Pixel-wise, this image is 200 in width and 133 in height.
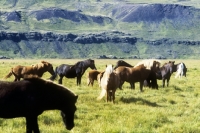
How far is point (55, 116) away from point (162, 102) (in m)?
7.92

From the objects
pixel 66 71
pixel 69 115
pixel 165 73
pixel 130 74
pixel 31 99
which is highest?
pixel 31 99

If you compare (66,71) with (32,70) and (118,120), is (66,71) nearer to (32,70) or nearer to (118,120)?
(32,70)

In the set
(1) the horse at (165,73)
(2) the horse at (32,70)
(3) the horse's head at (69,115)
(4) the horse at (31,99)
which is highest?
(4) the horse at (31,99)

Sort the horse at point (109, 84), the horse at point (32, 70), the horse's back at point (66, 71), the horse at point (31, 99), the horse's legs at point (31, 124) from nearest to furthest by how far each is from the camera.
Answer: the horse at point (31, 99)
the horse's legs at point (31, 124)
the horse at point (109, 84)
the horse at point (32, 70)
the horse's back at point (66, 71)

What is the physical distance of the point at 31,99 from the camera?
8.53m

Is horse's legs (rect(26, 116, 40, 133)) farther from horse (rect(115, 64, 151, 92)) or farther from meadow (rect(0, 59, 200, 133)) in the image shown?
horse (rect(115, 64, 151, 92))

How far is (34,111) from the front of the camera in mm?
8570

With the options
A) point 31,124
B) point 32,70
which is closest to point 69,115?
point 31,124

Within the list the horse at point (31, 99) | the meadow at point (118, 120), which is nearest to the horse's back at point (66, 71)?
the meadow at point (118, 120)

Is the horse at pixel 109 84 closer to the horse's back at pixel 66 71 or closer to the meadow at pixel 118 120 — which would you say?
the meadow at pixel 118 120

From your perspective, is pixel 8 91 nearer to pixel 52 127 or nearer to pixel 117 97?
pixel 52 127

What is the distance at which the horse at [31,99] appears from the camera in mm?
8391

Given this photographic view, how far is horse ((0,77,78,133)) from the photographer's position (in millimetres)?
8391

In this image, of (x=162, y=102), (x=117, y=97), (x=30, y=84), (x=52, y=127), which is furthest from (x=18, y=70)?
(x=30, y=84)
